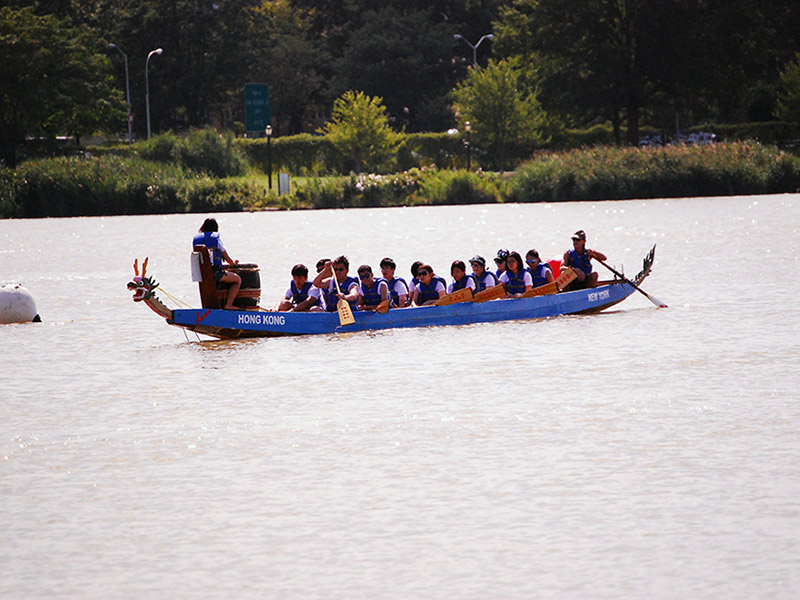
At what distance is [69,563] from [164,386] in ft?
25.6

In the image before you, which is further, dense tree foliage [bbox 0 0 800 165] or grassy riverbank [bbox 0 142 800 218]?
dense tree foliage [bbox 0 0 800 165]

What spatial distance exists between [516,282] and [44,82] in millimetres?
64672

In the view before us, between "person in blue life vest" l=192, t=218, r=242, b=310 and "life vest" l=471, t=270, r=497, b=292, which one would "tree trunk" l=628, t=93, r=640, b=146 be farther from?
"person in blue life vest" l=192, t=218, r=242, b=310

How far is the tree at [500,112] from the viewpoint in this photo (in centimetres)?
7894

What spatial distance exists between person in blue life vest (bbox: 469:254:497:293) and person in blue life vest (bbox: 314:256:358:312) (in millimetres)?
2112

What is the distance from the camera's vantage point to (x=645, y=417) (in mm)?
13766

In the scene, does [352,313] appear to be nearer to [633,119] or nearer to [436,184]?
[436,184]

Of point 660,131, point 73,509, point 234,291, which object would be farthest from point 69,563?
point 660,131

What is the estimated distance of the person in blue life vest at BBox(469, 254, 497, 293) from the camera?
73.8 feet

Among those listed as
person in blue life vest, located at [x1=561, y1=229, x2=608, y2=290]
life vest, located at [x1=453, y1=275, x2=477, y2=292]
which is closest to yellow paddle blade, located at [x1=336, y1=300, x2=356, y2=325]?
life vest, located at [x1=453, y1=275, x2=477, y2=292]

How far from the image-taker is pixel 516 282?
2309 centimetres

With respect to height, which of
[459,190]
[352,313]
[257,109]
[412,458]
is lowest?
[412,458]

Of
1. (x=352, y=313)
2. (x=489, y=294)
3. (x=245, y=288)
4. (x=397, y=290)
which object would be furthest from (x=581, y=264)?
(x=245, y=288)

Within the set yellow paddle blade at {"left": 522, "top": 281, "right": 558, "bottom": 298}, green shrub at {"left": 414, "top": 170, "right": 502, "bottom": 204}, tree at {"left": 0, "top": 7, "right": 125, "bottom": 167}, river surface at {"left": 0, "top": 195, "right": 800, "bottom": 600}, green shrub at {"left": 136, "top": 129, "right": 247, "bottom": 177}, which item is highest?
tree at {"left": 0, "top": 7, "right": 125, "bottom": 167}
